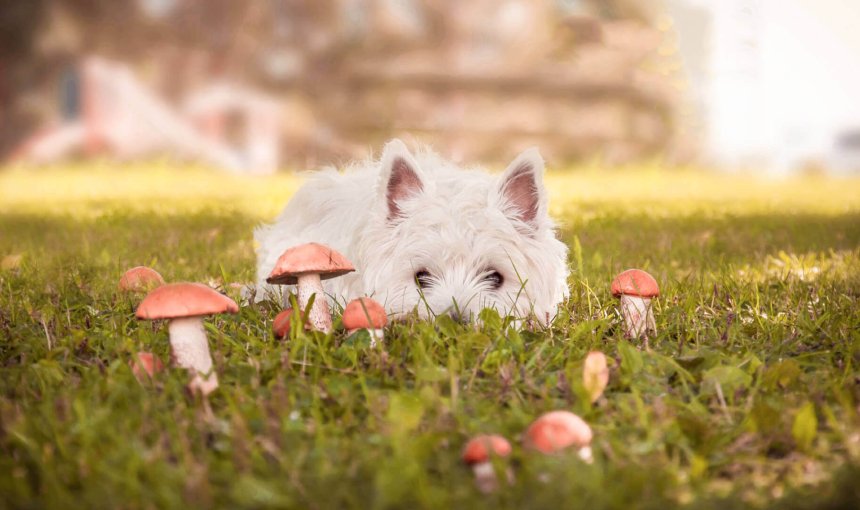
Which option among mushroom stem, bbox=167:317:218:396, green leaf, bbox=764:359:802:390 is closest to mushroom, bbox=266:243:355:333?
mushroom stem, bbox=167:317:218:396

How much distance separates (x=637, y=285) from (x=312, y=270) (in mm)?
1344

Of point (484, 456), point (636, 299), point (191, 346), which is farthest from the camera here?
point (636, 299)

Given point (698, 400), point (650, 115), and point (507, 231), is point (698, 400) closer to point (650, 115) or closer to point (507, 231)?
point (507, 231)

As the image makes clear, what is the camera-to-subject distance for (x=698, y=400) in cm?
273

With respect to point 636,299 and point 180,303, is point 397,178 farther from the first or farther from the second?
point 180,303

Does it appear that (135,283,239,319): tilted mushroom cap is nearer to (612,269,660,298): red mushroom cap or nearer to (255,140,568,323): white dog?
(255,140,568,323): white dog

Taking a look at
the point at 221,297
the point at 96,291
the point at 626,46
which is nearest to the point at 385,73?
the point at 626,46

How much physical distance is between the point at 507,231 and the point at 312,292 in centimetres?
110

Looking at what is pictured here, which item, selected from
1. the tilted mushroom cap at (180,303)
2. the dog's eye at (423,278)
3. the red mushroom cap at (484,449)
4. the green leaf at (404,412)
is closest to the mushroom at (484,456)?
the red mushroom cap at (484,449)

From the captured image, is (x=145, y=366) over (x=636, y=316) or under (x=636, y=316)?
over

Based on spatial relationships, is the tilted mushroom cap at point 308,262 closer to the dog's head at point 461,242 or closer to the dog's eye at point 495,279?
the dog's head at point 461,242

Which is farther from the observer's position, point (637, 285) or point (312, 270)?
point (637, 285)

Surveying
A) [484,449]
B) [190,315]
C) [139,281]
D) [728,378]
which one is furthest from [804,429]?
[139,281]

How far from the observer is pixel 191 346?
8.93ft
